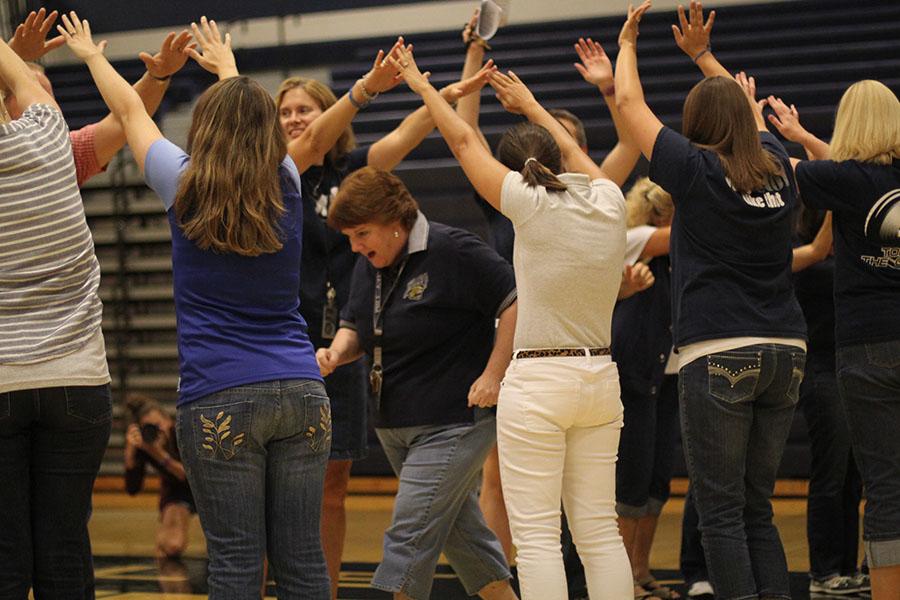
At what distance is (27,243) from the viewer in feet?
7.94

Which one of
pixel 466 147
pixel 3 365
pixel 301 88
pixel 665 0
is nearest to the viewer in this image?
pixel 3 365

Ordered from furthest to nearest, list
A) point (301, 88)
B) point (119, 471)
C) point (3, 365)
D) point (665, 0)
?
point (665, 0) < point (119, 471) < point (301, 88) < point (3, 365)

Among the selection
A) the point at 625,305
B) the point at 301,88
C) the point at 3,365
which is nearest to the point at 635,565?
the point at 625,305

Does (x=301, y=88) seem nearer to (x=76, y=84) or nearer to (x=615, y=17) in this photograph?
(x=615, y=17)

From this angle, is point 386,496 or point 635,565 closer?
point 635,565

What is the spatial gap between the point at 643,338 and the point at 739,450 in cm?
99

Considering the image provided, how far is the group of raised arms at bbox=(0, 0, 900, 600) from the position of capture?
2.39 m

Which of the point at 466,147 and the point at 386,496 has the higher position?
the point at 466,147

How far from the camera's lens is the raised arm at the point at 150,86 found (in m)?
2.76

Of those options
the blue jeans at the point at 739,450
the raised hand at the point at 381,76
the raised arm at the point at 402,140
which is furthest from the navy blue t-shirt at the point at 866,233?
the raised hand at the point at 381,76

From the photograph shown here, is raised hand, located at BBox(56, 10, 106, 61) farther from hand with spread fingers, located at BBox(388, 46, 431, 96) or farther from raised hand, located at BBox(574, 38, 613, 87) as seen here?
raised hand, located at BBox(574, 38, 613, 87)

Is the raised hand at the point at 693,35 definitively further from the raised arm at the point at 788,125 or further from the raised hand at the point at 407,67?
the raised hand at the point at 407,67

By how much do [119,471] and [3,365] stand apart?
19.7 ft

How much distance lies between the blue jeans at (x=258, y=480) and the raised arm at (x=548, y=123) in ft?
3.07
